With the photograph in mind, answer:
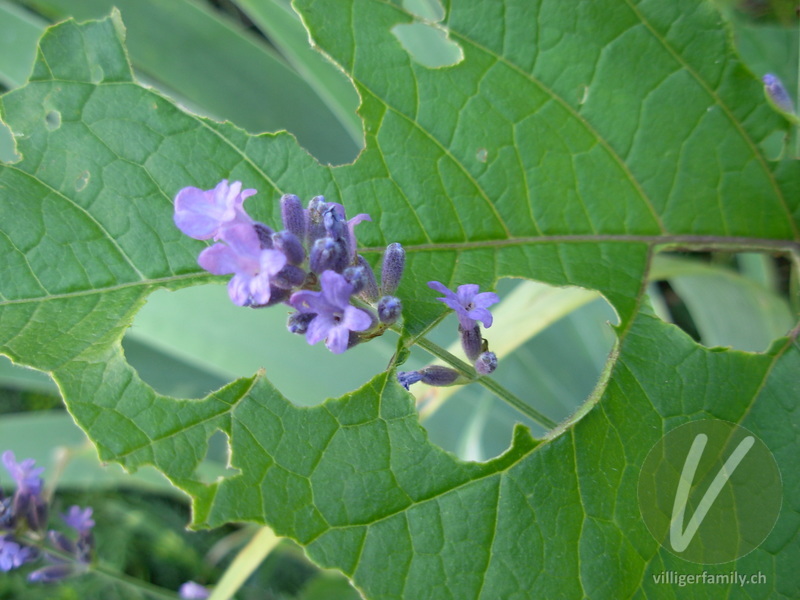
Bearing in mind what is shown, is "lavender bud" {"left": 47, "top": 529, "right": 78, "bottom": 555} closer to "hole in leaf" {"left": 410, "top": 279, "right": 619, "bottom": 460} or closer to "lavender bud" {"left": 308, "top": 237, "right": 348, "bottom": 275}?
"hole in leaf" {"left": 410, "top": 279, "right": 619, "bottom": 460}

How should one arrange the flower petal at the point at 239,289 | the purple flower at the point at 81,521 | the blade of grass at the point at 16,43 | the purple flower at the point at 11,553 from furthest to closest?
the blade of grass at the point at 16,43 → the purple flower at the point at 81,521 → the purple flower at the point at 11,553 → the flower petal at the point at 239,289

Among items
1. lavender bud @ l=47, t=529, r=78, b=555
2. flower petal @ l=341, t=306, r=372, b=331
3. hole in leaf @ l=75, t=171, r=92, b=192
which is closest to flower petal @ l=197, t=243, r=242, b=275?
flower petal @ l=341, t=306, r=372, b=331

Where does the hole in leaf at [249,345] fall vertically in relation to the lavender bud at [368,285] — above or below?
below

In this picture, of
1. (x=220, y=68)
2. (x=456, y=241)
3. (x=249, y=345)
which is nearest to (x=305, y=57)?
(x=220, y=68)

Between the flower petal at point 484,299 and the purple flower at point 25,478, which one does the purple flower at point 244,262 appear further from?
the purple flower at point 25,478

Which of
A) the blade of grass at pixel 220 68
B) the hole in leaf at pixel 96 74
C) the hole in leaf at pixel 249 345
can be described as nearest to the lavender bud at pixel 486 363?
the hole in leaf at pixel 96 74

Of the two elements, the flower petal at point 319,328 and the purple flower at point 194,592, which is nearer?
the flower petal at point 319,328

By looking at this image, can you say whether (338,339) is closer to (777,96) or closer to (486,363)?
(486,363)

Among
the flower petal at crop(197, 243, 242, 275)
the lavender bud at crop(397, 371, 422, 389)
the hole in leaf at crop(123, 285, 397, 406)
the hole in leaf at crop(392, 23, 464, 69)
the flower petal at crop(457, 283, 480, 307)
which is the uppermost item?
the hole in leaf at crop(392, 23, 464, 69)

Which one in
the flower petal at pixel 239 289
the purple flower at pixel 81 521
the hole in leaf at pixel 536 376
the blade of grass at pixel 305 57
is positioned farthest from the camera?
the hole in leaf at pixel 536 376
